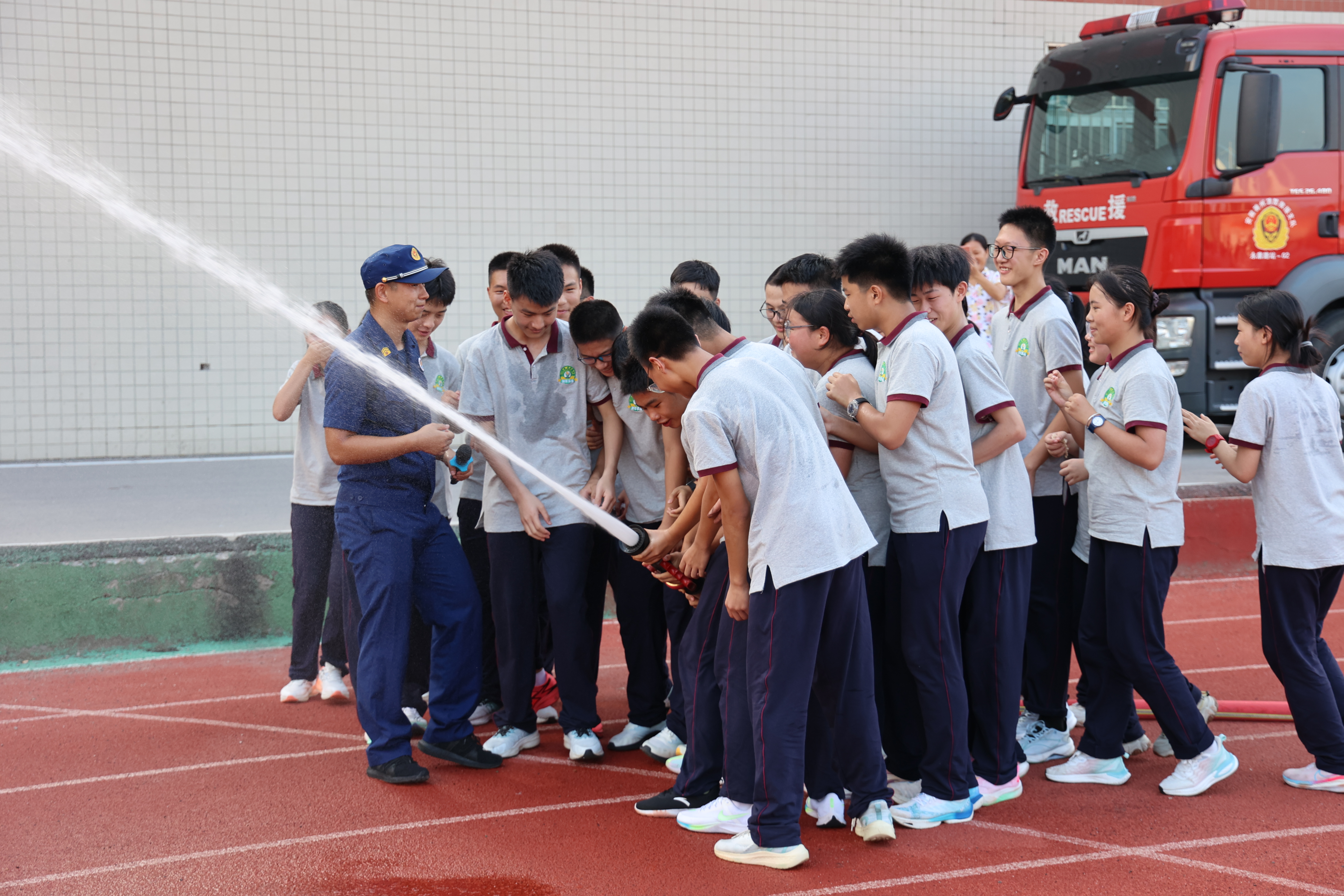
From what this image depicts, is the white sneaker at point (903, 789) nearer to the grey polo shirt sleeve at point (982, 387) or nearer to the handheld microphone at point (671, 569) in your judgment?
the handheld microphone at point (671, 569)

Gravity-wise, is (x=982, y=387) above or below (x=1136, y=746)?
above

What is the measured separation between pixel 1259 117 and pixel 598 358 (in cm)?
642

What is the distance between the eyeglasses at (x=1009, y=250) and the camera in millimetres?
4148

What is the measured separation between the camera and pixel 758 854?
10.4 feet

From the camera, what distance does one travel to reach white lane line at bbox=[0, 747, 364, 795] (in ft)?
12.7

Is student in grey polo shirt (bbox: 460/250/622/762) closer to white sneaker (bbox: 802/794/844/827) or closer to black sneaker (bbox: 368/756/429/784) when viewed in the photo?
black sneaker (bbox: 368/756/429/784)

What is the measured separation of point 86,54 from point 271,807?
7400 millimetres

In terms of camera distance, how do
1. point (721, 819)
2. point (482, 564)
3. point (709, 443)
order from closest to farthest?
point (709, 443) < point (721, 819) < point (482, 564)

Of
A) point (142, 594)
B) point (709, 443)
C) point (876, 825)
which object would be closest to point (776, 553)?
point (709, 443)

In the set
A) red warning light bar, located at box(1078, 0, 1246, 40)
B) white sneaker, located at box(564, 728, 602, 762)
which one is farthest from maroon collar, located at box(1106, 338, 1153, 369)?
red warning light bar, located at box(1078, 0, 1246, 40)

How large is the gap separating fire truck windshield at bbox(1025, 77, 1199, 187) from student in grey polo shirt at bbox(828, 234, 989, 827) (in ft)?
19.6

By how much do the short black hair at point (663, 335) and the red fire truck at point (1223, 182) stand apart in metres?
6.28

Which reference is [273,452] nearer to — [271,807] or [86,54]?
[86,54]

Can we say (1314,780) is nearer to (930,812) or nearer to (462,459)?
(930,812)
